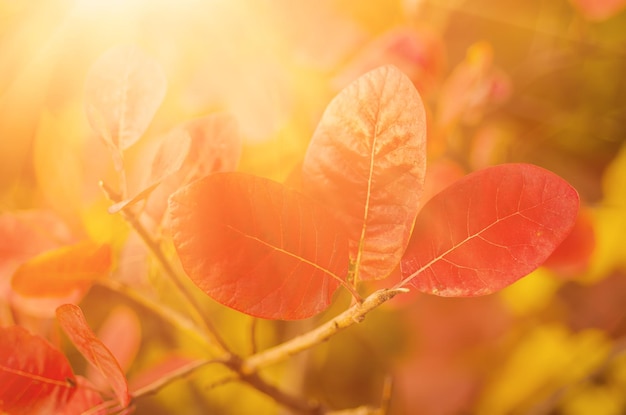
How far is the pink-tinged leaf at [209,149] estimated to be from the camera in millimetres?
292

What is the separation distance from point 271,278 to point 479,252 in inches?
3.5

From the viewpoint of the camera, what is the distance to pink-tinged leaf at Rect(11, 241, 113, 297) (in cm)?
30

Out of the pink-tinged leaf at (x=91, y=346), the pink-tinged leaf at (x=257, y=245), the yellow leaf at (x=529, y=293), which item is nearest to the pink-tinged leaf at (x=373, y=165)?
the pink-tinged leaf at (x=257, y=245)

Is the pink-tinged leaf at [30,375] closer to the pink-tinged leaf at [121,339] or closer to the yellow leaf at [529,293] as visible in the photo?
the pink-tinged leaf at [121,339]

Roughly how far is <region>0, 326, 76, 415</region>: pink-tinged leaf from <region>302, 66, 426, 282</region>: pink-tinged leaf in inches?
6.0

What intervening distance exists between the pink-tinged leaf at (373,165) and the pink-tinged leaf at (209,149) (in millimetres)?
59

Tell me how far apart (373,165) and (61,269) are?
0.19 m

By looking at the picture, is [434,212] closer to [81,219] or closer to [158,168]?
[158,168]

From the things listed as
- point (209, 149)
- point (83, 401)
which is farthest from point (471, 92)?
point (83, 401)

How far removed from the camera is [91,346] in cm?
24

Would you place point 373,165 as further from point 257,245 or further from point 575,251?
point 575,251

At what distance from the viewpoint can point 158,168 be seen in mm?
254

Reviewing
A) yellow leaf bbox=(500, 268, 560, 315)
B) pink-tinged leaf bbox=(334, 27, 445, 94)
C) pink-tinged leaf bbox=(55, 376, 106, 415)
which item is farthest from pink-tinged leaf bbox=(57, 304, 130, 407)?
yellow leaf bbox=(500, 268, 560, 315)

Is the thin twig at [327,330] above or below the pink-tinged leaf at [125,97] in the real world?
below
